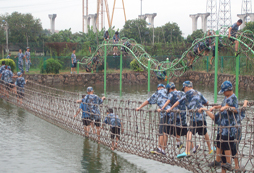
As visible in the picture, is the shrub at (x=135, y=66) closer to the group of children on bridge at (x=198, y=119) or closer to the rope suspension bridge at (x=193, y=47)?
the rope suspension bridge at (x=193, y=47)

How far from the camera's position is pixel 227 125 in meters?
5.84

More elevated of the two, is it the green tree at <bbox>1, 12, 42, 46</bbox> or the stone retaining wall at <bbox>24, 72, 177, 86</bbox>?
the green tree at <bbox>1, 12, 42, 46</bbox>

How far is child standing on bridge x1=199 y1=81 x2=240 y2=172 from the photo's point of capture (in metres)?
5.73

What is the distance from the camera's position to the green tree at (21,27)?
32031mm

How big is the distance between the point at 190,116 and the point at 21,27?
28450 millimetres

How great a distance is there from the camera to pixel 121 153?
855 cm

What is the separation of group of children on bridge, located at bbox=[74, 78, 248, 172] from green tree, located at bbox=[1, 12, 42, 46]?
980 inches

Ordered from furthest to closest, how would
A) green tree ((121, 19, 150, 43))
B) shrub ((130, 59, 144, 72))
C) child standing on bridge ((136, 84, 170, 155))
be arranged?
green tree ((121, 19, 150, 43)) → shrub ((130, 59, 144, 72)) → child standing on bridge ((136, 84, 170, 155))

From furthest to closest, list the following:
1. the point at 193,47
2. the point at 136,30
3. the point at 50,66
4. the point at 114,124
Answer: the point at 136,30, the point at 50,66, the point at 193,47, the point at 114,124

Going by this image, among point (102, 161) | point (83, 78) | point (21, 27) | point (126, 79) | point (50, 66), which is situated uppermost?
point (21, 27)

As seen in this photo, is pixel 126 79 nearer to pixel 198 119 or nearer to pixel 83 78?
pixel 83 78

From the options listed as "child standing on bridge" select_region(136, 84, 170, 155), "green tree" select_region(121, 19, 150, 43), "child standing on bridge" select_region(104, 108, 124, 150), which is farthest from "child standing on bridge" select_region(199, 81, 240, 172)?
"green tree" select_region(121, 19, 150, 43)

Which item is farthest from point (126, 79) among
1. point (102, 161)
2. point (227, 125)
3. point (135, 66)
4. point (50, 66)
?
point (227, 125)

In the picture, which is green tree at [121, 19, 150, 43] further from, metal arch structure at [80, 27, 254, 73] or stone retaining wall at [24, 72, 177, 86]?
metal arch structure at [80, 27, 254, 73]
